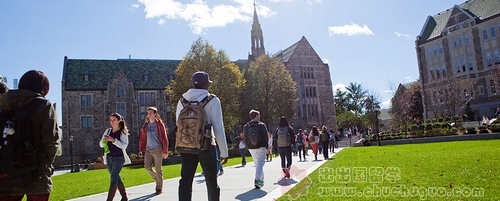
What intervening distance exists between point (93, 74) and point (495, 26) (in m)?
51.3

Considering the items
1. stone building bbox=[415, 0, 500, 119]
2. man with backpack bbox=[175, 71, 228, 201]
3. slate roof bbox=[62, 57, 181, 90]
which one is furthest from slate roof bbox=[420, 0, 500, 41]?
man with backpack bbox=[175, 71, 228, 201]

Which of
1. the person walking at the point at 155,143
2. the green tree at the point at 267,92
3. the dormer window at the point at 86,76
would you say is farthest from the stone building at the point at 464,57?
the dormer window at the point at 86,76

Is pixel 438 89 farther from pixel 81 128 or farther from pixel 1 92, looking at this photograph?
→ pixel 1 92

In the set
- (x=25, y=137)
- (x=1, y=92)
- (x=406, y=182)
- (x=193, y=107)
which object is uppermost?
(x=1, y=92)

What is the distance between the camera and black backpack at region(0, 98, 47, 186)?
130 inches

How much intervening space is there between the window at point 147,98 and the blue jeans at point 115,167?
4513 centimetres

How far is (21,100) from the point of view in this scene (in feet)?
11.8

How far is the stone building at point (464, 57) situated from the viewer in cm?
4388

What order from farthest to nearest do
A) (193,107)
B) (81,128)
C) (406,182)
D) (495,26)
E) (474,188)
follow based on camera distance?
(81,128) < (495,26) < (406,182) < (474,188) < (193,107)

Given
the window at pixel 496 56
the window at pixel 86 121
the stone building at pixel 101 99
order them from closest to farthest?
the window at pixel 496 56
the stone building at pixel 101 99
the window at pixel 86 121

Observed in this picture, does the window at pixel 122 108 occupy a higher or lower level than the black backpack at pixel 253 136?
higher

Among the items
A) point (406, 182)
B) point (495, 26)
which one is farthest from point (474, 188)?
point (495, 26)

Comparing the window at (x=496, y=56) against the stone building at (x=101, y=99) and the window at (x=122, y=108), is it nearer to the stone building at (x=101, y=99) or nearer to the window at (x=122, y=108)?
the stone building at (x=101, y=99)

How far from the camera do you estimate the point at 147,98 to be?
5094 cm
